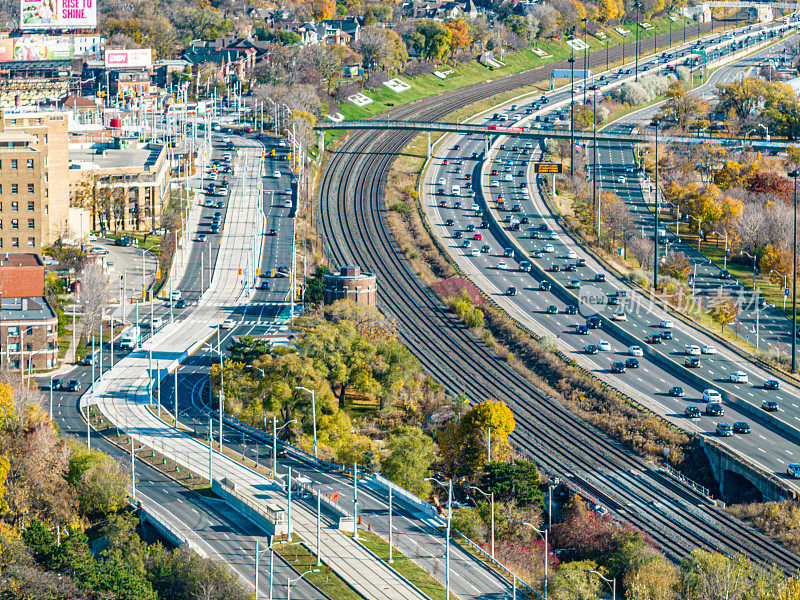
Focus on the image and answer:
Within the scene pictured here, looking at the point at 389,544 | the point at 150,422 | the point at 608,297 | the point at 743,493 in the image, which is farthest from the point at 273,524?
the point at 608,297

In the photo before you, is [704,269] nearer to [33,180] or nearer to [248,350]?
[248,350]

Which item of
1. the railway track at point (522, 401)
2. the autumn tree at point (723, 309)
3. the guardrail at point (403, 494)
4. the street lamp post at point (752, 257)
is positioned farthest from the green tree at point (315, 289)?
the street lamp post at point (752, 257)

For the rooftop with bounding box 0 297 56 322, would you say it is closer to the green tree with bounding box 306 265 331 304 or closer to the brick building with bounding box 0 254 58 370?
the brick building with bounding box 0 254 58 370

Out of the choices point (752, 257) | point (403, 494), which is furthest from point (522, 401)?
point (752, 257)

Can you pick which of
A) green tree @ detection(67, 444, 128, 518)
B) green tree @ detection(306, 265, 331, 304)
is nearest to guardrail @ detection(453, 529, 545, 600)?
green tree @ detection(67, 444, 128, 518)

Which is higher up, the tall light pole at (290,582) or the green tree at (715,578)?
the tall light pole at (290,582)

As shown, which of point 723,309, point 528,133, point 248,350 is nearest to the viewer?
point 248,350

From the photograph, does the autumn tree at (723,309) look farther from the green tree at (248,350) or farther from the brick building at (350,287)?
the green tree at (248,350)
